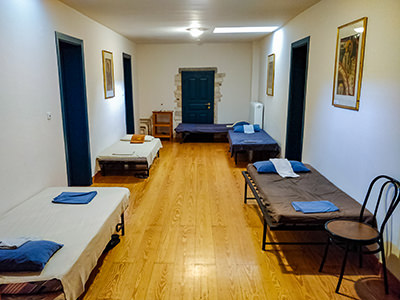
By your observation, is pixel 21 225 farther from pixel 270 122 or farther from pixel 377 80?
pixel 270 122

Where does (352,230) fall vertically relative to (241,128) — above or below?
below

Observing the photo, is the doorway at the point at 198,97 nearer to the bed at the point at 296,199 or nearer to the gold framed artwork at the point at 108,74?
the gold framed artwork at the point at 108,74

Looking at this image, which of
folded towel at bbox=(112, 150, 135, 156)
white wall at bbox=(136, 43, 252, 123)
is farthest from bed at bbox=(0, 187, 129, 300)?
white wall at bbox=(136, 43, 252, 123)

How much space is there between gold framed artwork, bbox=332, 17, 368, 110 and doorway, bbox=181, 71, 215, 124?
5.65 m

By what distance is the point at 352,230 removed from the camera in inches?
99.1

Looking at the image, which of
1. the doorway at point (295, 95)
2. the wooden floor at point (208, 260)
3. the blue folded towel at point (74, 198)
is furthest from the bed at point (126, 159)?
the doorway at point (295, 95)

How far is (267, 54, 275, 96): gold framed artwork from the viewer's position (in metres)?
6.75

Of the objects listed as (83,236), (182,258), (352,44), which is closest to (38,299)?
(83,236)

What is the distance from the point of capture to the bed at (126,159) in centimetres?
530

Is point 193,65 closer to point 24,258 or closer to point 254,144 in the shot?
point 254,144

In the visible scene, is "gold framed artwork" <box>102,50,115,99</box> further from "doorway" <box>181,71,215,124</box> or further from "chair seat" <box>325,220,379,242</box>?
"chair seat" <box>325,220,379,242</box>

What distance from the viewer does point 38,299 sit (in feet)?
6.63

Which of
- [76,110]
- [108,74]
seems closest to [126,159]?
[76,110]

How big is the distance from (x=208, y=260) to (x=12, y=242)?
1601mm
